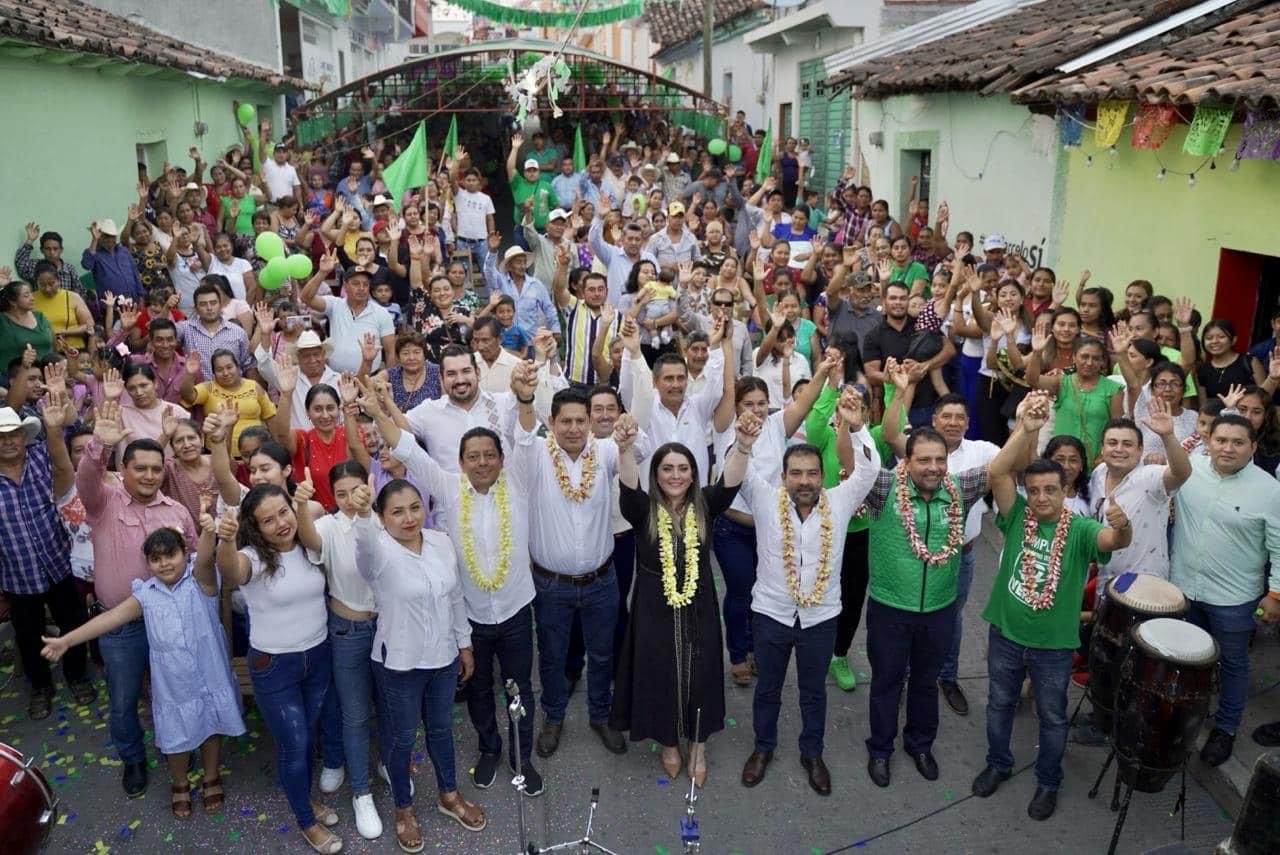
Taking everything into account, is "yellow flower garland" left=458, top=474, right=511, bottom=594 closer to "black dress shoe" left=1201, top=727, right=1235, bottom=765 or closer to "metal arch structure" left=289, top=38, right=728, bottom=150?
"black dress shoe" left=1201, top=727, right=1235, bottom=765

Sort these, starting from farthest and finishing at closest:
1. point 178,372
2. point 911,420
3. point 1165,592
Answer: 1. point 911,420
2. point 178,372
3. point 1165,592

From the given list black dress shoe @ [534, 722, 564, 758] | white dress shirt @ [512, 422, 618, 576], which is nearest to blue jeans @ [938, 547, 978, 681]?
→ white dress shirt @ [512, 422, 618, 576]

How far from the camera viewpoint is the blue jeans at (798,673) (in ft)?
15.3

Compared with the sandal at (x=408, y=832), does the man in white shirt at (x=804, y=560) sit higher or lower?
higher

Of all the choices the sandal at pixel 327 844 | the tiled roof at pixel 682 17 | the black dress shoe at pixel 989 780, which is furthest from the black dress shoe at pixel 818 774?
the tiled roof at pixel 682 17

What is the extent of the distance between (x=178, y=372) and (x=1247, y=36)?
7.74m

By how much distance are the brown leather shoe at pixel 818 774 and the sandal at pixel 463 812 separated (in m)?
1.52

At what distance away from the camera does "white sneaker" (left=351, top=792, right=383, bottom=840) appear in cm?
451

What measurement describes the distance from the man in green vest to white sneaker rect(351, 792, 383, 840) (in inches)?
90.6

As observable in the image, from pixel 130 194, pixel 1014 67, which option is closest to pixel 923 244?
pixel 1014 67

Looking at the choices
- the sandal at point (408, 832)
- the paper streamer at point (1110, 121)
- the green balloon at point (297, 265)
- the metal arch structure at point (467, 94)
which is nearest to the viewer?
the sandal at point (408, 832)

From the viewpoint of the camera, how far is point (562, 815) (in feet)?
15.3

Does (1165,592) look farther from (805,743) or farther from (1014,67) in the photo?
(1014,67)

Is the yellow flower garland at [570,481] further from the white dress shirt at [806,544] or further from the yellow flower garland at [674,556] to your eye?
the white dress shirt at [806,544]
